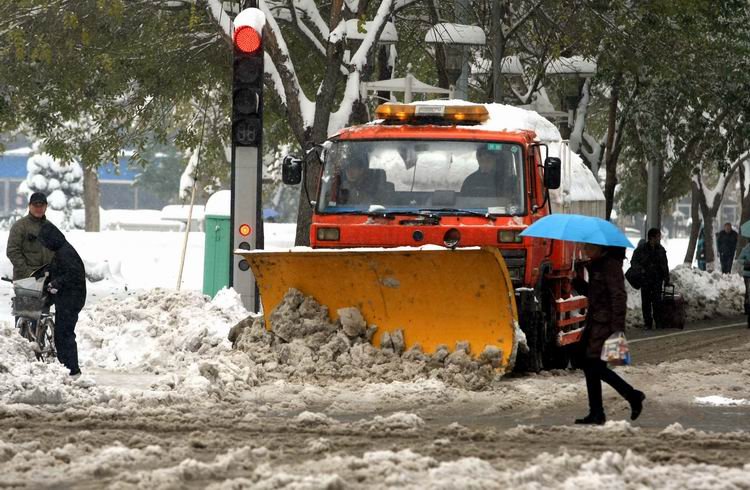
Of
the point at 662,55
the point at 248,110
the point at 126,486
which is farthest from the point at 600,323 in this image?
the point at 662,55

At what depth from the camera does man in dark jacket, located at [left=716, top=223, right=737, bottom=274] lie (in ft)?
130

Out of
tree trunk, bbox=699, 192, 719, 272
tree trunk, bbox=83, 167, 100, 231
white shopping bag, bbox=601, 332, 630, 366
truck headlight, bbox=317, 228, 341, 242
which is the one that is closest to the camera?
white shopping bag, bbox=601, 332, 630, 366

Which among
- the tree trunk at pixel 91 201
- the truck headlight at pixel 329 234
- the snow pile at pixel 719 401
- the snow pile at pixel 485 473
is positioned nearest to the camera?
the snow pile at pixel 485 473

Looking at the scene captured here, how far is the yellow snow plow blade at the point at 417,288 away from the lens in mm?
13312

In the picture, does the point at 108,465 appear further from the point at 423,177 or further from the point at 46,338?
the point at 423,177

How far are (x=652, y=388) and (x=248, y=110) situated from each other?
5.44 meters

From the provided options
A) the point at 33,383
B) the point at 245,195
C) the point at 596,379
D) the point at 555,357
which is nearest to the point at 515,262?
the point at 555,357

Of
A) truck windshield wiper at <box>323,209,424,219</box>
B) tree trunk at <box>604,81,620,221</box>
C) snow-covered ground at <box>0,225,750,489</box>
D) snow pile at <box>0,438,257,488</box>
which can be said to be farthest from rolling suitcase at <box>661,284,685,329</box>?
snow pile at <box>0,438,257,488</box>

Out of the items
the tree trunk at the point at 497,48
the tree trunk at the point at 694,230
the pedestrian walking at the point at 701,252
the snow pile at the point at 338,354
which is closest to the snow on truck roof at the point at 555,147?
the snow pile at the point at 338,354

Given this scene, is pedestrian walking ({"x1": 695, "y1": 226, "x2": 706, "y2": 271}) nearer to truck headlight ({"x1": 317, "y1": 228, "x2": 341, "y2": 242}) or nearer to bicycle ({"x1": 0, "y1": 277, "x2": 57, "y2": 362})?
truck headlight ({"x1": 317, "y1": 228, "x2": 341, "y2": 242})

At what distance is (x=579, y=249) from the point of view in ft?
55.8

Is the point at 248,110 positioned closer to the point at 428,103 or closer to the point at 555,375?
the point at 428,103

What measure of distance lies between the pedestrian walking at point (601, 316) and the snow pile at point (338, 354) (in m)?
2.14

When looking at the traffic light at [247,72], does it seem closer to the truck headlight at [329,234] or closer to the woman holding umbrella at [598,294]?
the truck headlight at [329,234]
